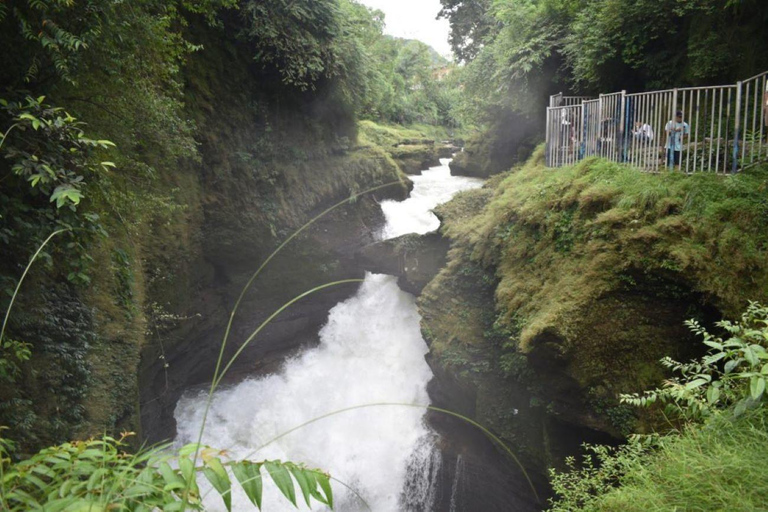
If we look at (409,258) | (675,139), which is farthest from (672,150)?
(409,258)

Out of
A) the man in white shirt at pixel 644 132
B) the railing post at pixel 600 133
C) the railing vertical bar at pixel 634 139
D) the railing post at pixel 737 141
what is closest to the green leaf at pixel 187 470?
the railing post at pixel 737 141

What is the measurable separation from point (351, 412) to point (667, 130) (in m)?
8.31

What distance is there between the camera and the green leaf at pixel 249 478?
1172mm

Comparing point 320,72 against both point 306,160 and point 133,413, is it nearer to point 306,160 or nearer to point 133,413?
point 306,160

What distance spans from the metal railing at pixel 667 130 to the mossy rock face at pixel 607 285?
705mm

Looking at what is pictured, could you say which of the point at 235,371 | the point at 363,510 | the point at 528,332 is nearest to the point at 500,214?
the point at 528,332

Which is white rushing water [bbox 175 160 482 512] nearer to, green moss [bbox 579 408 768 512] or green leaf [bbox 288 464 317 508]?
green moss [bbox 579 408 768 512]

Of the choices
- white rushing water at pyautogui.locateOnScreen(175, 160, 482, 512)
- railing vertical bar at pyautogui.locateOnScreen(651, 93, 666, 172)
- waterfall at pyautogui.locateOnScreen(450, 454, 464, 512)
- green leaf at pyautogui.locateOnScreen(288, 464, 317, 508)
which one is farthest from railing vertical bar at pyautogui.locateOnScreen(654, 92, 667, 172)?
green leaf at pyautogui.locateOnScreen(288, 464, 317, 508)

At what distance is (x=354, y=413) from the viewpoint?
32.7 ft

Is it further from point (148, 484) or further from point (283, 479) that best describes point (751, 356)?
point (148, 484)

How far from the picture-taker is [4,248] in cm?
408

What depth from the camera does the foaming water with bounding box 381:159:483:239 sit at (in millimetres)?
14852

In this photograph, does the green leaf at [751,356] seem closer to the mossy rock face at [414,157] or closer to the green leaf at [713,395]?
the green leaf at [713,395]

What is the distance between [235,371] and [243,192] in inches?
185
